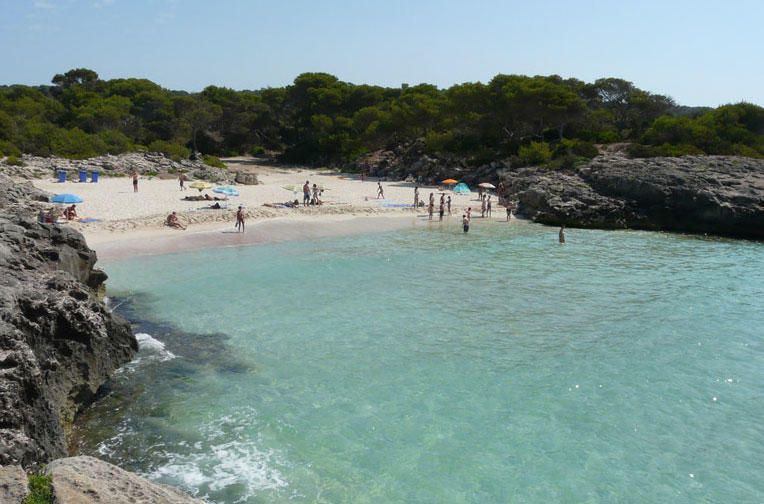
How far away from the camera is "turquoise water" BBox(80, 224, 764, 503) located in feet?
31.4

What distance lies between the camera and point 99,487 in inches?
211

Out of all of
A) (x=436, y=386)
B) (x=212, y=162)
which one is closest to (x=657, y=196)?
(x=436, y=386)

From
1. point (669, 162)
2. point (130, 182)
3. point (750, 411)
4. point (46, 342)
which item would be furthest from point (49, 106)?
point (750, 411)

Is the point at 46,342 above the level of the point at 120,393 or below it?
above

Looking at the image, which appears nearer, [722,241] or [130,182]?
[722,241]

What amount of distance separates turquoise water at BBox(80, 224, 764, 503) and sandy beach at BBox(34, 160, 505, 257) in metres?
4.63

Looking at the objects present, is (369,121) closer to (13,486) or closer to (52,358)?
(52,358)

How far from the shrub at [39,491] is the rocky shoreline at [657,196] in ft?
113

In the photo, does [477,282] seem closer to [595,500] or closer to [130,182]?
[595,500]

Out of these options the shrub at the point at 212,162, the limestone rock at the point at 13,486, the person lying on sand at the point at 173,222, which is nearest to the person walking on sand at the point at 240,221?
the person lying on sand at the point at 173,222

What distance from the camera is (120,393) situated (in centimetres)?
1198

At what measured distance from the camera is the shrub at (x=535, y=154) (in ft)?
165

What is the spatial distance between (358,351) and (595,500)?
7.08 meters

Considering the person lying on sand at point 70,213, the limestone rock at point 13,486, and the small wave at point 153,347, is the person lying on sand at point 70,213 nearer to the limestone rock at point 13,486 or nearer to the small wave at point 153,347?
the small wave at point 153,347
